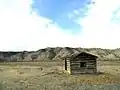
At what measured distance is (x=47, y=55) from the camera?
197875mm

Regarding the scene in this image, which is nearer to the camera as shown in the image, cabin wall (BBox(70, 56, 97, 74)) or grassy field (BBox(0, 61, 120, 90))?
grassy field (BBox(0, 61, 120, 90))

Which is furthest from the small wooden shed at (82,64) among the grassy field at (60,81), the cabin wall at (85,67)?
the grassy field at (60,81)

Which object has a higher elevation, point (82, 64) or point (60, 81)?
point (82, 64)

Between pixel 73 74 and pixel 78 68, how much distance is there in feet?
3.81

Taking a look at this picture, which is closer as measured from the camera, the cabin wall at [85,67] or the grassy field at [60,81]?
the grassy field at [60,81]

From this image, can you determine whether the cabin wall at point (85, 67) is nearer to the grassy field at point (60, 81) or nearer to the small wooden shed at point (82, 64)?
the small wooden shed at point (82, 64)

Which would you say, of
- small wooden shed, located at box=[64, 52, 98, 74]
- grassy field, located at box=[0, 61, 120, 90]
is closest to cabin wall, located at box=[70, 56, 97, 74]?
small wooden shed, located at box=[64, 52, 98, 74]

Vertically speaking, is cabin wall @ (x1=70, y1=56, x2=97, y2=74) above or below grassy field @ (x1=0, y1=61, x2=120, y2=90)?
above

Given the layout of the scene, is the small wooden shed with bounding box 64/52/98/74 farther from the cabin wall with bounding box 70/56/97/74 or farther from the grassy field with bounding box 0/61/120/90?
the grassy field with bounding box 0/61/120/90

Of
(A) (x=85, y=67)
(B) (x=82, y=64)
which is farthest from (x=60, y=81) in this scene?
(B) (x=82, y=64)

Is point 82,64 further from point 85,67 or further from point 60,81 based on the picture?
point 60,81

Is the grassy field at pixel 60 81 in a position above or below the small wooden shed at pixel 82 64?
below

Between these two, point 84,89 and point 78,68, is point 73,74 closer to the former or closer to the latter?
point 78,68

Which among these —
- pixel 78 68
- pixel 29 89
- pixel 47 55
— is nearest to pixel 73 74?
pixel 78 68
